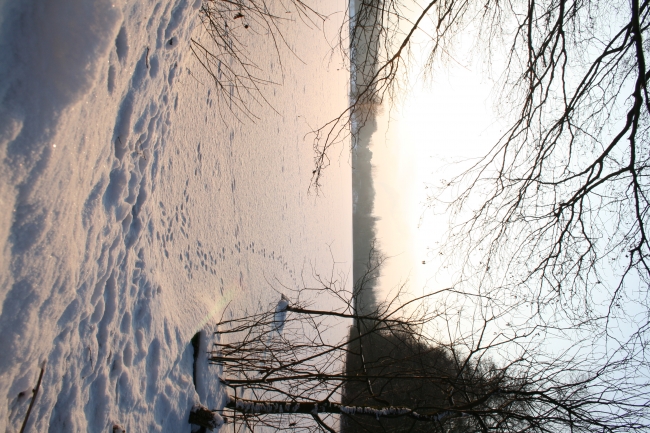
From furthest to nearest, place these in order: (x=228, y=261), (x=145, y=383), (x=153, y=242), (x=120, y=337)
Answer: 1. (x=228, y=261)
2. (x=153, y=242)
3. (x=145, y=383)
4. (x=120, y=337)

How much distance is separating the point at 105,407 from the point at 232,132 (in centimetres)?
→ 251

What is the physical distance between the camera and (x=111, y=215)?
1580mm

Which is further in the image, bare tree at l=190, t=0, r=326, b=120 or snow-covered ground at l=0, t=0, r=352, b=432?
bare tree at l=190, t=0, r=326, b=120

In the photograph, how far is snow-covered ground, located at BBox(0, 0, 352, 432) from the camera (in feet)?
3.35

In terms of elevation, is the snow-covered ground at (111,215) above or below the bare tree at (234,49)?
below

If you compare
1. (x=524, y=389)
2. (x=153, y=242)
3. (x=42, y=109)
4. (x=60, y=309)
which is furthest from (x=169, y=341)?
(x=524, y=389)

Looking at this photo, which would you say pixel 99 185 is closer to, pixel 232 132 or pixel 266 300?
pixel 232 132

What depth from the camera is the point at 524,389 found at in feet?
9.09

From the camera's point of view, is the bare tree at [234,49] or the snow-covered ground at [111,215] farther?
the bare tree at [234,49]

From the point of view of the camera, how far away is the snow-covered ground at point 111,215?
1.02 metres

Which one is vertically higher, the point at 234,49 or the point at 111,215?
the point at 234,49

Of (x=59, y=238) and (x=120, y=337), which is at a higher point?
(x=59, y=238)

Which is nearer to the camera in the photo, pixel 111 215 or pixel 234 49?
pixel 111 215

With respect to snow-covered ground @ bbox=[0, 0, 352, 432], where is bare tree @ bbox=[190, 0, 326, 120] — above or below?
above
